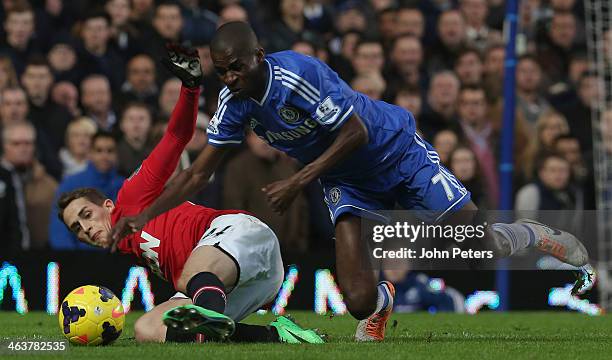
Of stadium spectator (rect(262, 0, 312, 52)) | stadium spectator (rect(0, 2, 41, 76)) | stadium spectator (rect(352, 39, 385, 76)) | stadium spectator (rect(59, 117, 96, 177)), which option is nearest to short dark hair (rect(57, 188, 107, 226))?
stadium spectator (rect(59, 117, 96, 177))

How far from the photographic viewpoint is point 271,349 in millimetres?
7633

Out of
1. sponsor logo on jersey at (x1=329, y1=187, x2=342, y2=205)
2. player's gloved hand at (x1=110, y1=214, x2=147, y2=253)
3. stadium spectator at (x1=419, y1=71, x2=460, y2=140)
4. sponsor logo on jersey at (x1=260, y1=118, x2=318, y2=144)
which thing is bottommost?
Answer: stadium spectator at (x1=419, y1=71, x2=460, y2=140)

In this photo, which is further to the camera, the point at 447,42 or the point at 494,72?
the point at 447,42

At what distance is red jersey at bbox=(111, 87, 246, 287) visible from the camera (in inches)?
330

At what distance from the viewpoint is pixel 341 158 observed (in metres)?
7.87

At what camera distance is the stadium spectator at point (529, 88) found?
51.4 feet

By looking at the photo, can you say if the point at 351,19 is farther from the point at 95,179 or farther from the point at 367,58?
the point at 95,179

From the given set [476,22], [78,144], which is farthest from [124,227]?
[476,22]

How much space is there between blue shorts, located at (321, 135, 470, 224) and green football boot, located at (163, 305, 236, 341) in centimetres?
194

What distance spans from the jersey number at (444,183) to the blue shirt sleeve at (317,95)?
1.29 meters

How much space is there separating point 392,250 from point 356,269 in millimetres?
2620

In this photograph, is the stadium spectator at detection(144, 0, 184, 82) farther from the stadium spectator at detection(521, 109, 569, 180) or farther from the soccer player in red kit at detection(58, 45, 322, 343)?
the soccer player in red kit at detection(58, 45, 322, 343)

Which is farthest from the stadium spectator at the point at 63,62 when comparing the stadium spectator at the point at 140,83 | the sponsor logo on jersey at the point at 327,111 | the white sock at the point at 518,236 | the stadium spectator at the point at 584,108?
the sponsor logo on jersey at the point at 327,111

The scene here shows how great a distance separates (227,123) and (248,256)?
0.86 meters
